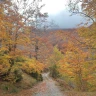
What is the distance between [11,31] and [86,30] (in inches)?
298

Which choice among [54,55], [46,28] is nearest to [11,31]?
[46,28]

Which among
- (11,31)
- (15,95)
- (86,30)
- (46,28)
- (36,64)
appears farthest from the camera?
(46,28)

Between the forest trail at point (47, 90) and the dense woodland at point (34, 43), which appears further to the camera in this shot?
the forest trail at point (47, 90)

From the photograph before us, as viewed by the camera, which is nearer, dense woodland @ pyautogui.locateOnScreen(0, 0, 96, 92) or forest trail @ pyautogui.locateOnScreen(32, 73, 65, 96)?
dense woodland @ pyautogui.locateOnScreen(0, 0, 96, 92)

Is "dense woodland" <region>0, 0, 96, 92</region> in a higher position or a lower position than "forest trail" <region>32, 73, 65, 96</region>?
higher

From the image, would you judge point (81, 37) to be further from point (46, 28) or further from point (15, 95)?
point (46, 28)

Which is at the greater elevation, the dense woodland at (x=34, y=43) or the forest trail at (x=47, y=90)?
the dense woodland at (x=34, y=43)

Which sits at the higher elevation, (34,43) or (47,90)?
(34,43)

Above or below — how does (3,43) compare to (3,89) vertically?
above

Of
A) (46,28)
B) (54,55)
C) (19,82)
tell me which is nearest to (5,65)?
(19,82)

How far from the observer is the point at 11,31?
17000mm

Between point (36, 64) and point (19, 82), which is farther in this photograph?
point (19, 82)

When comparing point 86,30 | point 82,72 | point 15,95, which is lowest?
point 15,95

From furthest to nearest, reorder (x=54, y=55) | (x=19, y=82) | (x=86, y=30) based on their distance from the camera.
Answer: (x=54, y=55) < (x=19, y=82) < (x=86, y=30)
